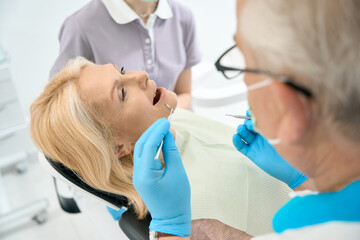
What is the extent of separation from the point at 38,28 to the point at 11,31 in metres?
0.17

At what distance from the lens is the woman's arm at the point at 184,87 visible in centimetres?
177

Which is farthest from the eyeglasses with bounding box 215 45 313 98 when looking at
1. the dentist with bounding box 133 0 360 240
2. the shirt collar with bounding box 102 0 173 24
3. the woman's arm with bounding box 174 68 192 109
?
the woman's arm with bounding box 174 68 192 109

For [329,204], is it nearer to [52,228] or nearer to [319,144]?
[319,144]

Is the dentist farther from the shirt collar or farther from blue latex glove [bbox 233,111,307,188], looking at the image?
the shirt collar

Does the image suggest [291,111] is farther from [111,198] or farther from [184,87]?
[184,87]

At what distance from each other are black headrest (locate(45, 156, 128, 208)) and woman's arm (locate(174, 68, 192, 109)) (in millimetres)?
743

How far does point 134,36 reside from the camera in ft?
4.91

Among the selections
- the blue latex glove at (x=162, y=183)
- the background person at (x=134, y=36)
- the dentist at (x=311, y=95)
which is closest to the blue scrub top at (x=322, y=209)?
the dentist at (x=311, y=95)

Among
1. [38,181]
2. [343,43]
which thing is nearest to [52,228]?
[38,181]

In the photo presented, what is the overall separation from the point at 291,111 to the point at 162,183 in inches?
19.5

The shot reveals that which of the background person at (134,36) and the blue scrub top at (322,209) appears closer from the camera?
the blue scrub top at (322,209)

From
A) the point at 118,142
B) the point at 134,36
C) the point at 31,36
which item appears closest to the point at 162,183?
the point at 118,142

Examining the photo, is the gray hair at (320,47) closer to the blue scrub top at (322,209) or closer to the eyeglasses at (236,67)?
the eyeglasses at (236,67)

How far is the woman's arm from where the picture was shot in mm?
1771
